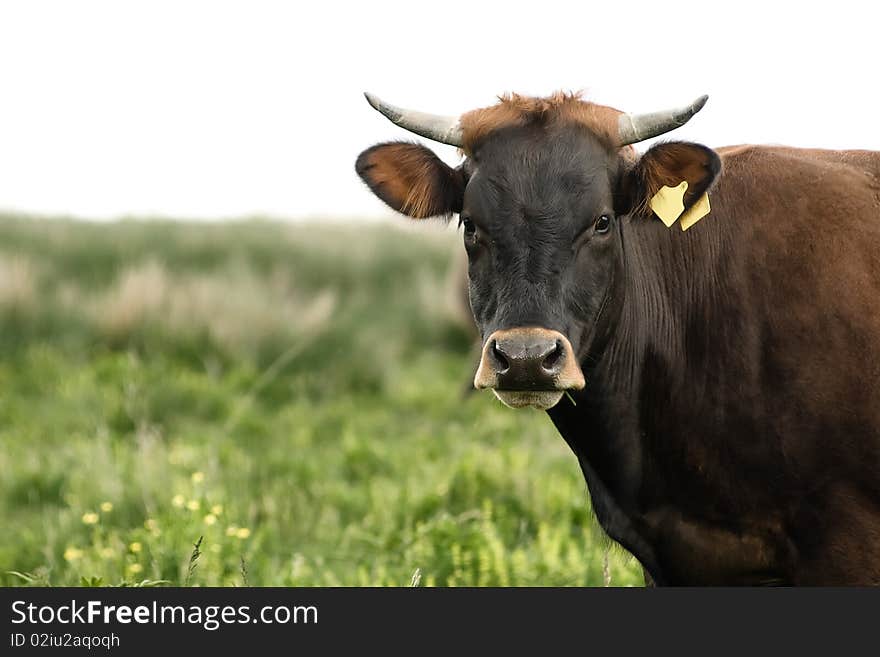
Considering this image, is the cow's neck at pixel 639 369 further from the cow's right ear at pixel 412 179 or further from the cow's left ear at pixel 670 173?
the cow's right ear at pixel 412 179

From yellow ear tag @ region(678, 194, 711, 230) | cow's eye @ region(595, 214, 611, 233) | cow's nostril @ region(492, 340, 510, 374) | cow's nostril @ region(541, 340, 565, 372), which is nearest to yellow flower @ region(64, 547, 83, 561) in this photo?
cow's nostril @ region(492, 340, 510, 374)

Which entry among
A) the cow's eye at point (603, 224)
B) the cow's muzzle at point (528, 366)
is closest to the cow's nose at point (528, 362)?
the cow's muzzle at point (528, 366)

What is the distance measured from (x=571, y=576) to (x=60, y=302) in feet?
27.3

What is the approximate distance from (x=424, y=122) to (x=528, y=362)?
51.8 inches

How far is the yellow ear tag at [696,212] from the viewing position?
14.1 feet

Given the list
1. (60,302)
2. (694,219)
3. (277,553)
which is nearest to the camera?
(694,219)

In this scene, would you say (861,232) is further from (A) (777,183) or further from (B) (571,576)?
(B) (571,576)

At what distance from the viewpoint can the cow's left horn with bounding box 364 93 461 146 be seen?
14.5ft

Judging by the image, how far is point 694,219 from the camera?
4.32m

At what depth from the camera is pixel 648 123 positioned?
4.28m

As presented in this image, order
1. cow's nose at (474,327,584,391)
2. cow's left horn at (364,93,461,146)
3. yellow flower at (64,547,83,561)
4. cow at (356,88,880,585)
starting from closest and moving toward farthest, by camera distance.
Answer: cow's nose at (474,327,584,391)
cow at (356,88,880,585)
cow's left horn at (364,93,461,146)
yellow flower at (64,547,83,561)

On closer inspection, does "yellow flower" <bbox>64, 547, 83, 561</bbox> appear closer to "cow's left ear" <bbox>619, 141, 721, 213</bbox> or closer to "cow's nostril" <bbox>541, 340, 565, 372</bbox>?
"cow's nostril" <bbox>541, 340, 565, 372</bbox>

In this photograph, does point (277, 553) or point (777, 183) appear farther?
point (277, 553)
